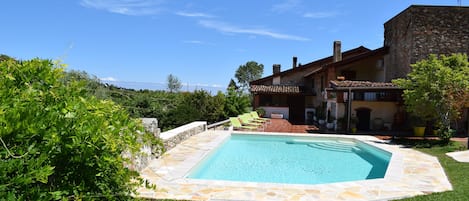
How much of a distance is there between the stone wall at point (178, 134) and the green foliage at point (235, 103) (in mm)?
8060

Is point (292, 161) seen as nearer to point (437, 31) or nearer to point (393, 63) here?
point (437, 31)

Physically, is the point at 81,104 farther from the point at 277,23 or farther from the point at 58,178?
the point at 277,23

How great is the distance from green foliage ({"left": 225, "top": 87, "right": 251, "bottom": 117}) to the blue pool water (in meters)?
8.14

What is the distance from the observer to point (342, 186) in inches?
284

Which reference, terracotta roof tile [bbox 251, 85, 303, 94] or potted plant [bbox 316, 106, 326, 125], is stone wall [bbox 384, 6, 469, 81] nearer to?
potted plant [bbox 316, 106, 326, 125]

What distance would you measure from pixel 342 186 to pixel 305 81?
2589 cm

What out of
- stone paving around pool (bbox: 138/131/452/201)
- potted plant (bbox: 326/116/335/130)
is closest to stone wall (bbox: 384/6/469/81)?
potted plant (bbox: 326/116/335/130)

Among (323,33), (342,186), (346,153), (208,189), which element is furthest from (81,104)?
(323,33)

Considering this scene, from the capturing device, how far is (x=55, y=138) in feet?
5.67

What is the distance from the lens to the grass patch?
6406 millimetres

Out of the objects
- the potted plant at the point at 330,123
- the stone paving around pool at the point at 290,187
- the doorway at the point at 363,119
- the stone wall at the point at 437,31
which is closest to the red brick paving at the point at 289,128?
the potted plant at the point at 330,123

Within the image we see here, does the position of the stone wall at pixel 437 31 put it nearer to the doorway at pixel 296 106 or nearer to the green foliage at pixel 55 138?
the doorway at pixel 296 106

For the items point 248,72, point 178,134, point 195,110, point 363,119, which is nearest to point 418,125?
point 363,119

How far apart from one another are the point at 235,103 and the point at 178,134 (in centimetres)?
1384
